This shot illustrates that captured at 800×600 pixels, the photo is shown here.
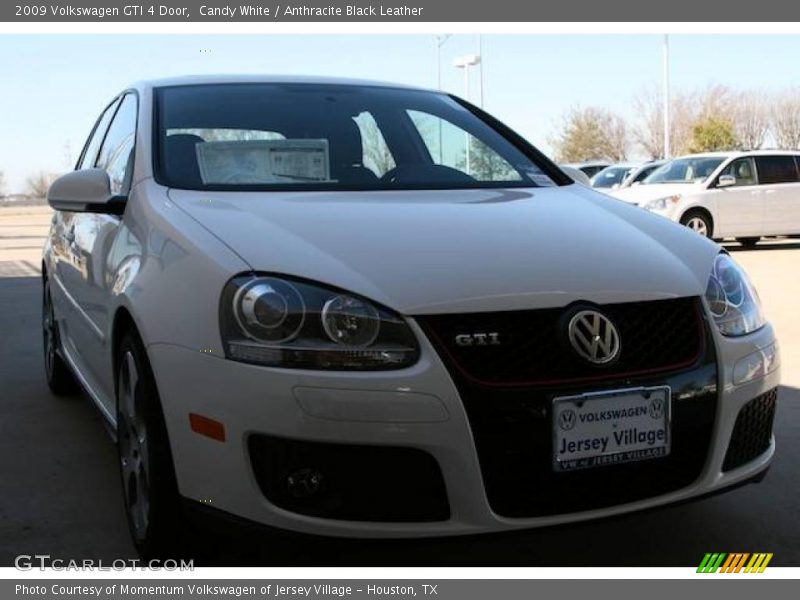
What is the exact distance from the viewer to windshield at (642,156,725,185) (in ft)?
48.9

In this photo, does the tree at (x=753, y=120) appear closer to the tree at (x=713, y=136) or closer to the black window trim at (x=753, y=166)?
the tree at (x=713, y=136)

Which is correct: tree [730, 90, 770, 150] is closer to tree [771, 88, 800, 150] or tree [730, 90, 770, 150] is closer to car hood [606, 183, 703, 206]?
tree [771, 88, 800, 150]

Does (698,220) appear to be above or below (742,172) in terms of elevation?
below

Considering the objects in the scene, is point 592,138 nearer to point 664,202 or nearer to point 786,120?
point 786,120

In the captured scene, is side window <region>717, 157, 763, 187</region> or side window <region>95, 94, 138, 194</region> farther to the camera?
side window <region>717, 157, 763, 187</region>

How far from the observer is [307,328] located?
2328 millimetres

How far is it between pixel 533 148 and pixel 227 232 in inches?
67.8

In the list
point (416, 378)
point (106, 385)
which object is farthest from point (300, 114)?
point (416, 378)

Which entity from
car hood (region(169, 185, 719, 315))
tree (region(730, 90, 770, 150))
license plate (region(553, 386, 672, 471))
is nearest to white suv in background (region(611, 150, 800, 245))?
car hood (region(169, 185, 719, 315))

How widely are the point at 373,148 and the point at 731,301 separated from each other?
5.08ft

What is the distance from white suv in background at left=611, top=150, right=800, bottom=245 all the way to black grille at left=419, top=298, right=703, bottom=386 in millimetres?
12202

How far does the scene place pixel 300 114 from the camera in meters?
3.66

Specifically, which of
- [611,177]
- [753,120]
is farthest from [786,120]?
[611,177]
